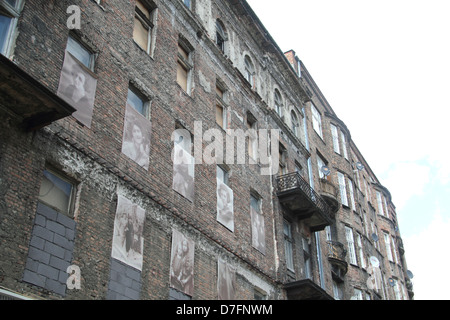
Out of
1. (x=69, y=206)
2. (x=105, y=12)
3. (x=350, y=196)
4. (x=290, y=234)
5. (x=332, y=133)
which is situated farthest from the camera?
(x=332, y=133)

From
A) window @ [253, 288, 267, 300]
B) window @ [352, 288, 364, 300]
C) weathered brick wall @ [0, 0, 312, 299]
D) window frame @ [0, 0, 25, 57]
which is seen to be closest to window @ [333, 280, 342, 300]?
window @ [352, 288, 364, 300]

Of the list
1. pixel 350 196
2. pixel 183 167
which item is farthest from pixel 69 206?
pixel 350 196

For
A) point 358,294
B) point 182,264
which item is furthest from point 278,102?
point 182,264

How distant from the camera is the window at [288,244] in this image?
818 inches

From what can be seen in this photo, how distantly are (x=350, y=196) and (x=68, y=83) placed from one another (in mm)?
25191

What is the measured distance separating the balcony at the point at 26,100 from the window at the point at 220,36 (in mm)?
12060

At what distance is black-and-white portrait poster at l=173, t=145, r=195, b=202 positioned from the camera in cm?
1461

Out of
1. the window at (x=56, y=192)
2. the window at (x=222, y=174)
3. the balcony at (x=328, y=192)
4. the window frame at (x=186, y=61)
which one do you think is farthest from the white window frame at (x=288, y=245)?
the window at (x=56, y=192)

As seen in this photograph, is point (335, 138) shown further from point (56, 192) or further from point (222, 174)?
point (56, 192)

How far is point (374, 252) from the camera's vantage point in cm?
3650

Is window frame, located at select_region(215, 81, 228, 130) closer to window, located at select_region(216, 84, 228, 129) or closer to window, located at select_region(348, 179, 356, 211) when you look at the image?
window, located at select_region(216, 84, 228, 129)

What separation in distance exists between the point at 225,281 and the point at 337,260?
12.7 meters

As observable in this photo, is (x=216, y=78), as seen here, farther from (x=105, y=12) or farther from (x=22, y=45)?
(x=22, y=45)

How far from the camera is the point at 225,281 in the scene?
15.3 meters
